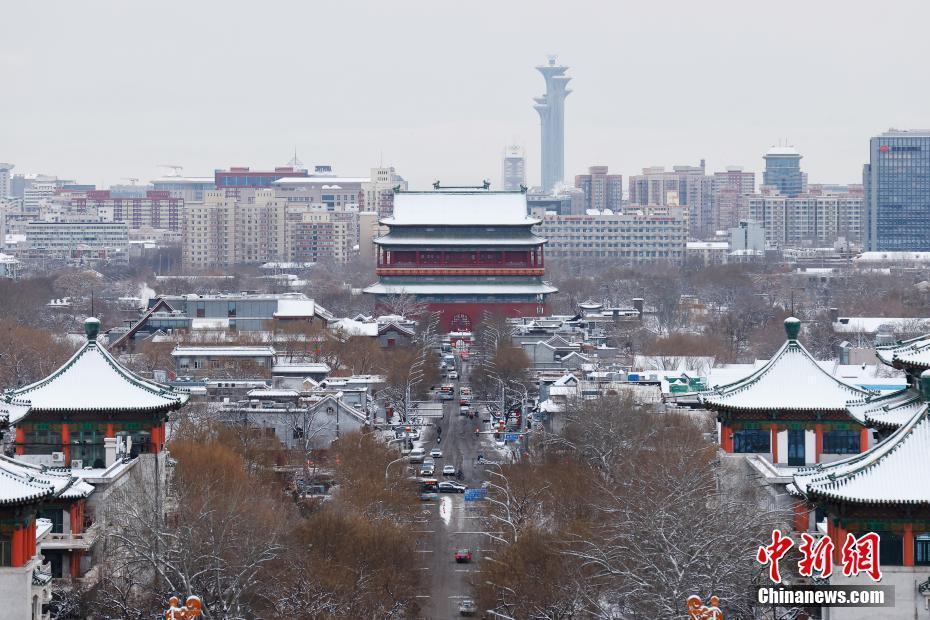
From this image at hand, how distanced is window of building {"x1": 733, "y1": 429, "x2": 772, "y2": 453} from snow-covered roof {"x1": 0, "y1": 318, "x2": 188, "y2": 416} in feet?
40.5

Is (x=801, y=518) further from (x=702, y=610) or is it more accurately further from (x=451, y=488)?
(x=451, y=488)

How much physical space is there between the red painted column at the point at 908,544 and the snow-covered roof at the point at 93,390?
752 inches

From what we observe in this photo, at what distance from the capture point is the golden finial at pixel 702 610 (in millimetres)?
29891

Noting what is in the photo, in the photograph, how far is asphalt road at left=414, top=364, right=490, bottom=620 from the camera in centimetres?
4259

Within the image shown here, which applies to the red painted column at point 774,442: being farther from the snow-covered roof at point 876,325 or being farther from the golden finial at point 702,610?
the snow-covered roof at point 876,325

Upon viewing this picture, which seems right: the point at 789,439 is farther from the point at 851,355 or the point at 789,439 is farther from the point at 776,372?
the point at 851,355

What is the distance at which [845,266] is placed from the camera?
190 meters

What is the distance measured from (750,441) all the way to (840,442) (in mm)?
1901

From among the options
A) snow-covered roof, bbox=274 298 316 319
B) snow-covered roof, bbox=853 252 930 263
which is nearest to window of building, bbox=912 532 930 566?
snow-covered roof, bbox=274 298 316 319

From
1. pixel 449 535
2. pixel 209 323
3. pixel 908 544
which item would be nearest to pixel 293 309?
pixel 209 323

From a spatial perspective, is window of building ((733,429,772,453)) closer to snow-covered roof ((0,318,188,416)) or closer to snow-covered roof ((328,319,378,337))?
snow-covered roof ((0,318,188,416))

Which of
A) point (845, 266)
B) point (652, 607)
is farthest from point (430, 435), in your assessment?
point (845, 266)

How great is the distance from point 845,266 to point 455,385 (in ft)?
351

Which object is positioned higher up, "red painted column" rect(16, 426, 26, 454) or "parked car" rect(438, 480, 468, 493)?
"red painted column" rect(16, 426, 26, 454)
